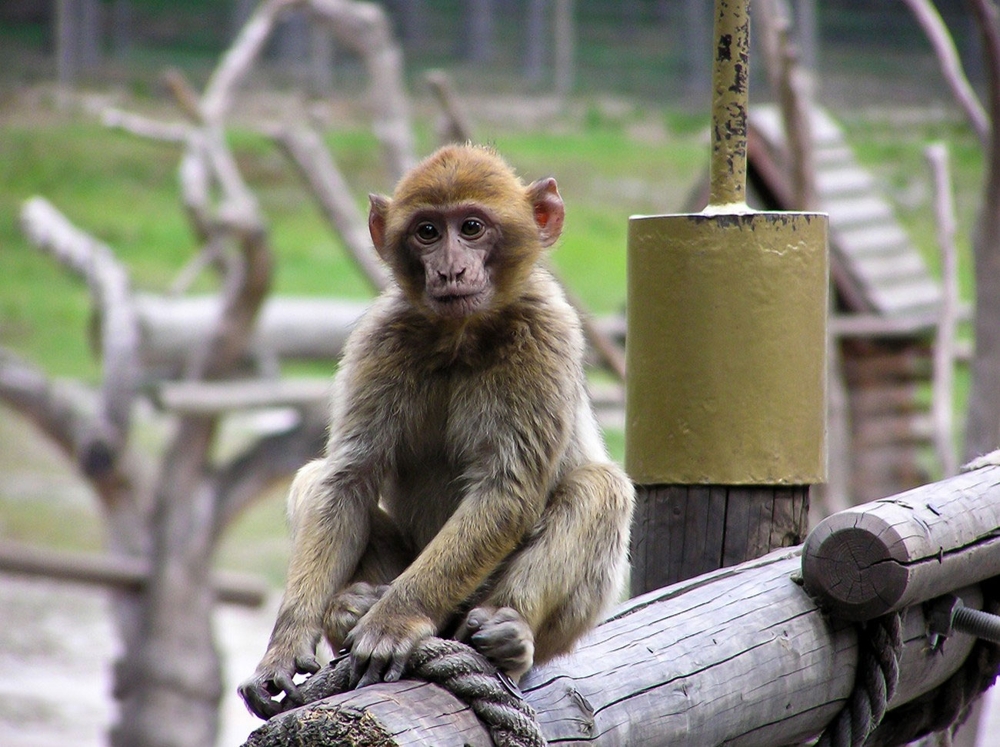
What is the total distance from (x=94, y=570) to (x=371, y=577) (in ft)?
16.3

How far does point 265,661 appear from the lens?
216cm

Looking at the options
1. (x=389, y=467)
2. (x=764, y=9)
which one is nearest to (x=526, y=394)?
(x=389, y=467)

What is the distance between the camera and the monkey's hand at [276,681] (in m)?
2.07

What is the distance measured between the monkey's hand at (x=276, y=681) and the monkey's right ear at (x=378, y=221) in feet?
2.79

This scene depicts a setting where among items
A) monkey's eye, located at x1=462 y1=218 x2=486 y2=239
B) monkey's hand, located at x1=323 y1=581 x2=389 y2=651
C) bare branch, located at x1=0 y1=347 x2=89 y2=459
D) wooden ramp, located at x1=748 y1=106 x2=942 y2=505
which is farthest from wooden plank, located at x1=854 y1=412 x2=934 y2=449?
monkey's hand, located at x1=323 y1=581 x2=389 y2=651

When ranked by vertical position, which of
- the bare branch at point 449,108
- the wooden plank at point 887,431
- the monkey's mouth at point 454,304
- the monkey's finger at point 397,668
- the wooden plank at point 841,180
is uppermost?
the bare branch at point 449,108

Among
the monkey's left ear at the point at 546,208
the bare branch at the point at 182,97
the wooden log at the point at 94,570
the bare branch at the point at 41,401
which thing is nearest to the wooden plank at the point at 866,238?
the bare branch at the point at 182,97

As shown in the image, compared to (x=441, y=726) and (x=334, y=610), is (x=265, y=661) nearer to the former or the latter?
(x=334, y=610)

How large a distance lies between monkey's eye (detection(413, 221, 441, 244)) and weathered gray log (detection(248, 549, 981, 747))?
815 millimetres

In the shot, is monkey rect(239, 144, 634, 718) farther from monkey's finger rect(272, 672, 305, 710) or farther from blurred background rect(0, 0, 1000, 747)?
blurred background rect(0, 0, 1000, 747)

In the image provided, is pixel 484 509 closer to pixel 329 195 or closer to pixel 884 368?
pixel 329 195

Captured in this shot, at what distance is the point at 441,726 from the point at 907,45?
16143 mm

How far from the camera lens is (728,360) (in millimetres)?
2607

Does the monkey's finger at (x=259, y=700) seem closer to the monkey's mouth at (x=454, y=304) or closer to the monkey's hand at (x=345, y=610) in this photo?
the monkey's hand at (x=345, y=610)
